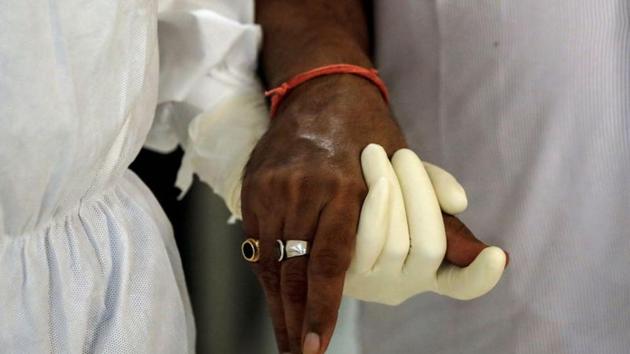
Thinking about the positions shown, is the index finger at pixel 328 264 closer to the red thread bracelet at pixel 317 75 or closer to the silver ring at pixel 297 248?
the silver ring at pixel 297 248

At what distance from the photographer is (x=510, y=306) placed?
1.99ft

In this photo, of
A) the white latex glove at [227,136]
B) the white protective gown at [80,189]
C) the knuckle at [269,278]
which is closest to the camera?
the white protective gown at [80,189]

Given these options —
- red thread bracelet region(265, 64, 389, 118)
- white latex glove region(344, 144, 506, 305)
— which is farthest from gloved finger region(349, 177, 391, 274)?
red thread bracelet region(265, 64, 389, 118)

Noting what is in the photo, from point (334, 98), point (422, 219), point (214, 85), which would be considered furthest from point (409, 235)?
point (214, 85)

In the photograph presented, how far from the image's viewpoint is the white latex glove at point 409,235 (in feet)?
1.54

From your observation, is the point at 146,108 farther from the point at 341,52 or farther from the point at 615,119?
the point at 615,119

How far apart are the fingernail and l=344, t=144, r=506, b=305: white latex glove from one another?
0.05 meters

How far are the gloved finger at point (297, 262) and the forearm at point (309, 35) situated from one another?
14cm

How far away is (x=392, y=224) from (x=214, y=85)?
0.72 feet

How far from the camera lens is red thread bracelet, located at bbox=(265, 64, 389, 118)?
1.91 ft

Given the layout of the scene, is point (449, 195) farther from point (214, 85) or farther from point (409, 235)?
point (214, 85)

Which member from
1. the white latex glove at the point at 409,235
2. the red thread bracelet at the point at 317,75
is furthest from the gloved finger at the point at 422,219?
the red thread bracelet at the point at 317,75

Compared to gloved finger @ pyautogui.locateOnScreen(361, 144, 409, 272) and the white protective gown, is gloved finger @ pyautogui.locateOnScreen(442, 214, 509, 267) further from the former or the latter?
the white protective gown

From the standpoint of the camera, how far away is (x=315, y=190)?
49 centimetres
